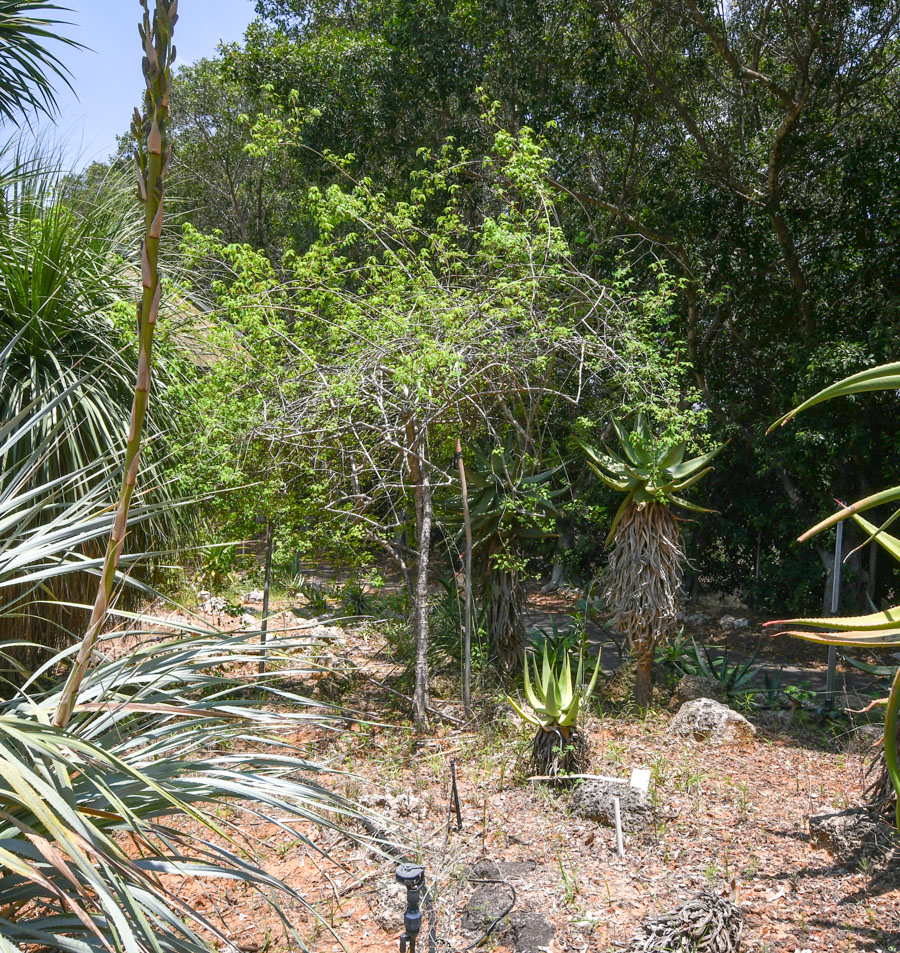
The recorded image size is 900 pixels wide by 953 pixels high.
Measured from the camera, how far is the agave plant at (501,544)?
21.8 ft

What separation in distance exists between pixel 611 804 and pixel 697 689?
8.40 feet

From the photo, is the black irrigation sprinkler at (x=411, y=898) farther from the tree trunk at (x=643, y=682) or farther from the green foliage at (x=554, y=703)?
the tree trunk at (x=643, y=682)

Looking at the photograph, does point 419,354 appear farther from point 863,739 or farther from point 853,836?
point 863,739

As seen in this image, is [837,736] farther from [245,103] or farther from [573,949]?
[245,103]

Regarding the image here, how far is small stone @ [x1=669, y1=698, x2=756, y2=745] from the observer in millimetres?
5840

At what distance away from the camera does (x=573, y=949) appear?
345 cm

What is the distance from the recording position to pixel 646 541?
6.49 metres

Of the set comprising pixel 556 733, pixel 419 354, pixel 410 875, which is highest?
pixel 419 354

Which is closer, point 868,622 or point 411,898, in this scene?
point 868,622

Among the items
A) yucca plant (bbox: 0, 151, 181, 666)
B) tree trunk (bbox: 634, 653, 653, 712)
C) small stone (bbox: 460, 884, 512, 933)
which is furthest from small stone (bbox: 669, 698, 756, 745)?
yucca plant (bbox: 0, 151, 181, 666)

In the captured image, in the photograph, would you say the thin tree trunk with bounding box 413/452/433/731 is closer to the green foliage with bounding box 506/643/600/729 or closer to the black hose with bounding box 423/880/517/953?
the green foliage with bounding box 506/643/600/729

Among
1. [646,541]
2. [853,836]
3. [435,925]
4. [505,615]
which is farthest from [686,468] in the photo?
[435,925]

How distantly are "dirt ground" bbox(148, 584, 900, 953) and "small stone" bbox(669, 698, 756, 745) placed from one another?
91mm

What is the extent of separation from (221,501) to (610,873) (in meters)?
3.77
